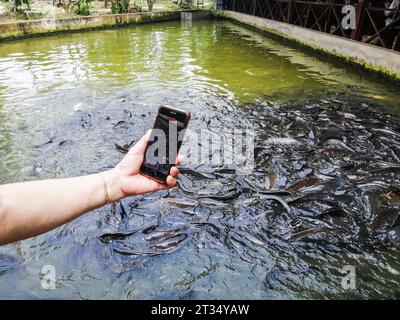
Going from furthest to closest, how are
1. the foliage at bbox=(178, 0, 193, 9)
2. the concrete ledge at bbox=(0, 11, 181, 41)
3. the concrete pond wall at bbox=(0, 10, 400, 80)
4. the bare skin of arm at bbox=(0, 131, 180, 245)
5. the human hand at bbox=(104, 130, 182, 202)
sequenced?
the foliage at bbox=(178, 0, 193, 9), the concrete ledge at bbox=(0, 11, 181, 41), the concrete pond wall at bbox=(0, 10, 400, 80), the human hand at bbox=(104, 130, 182, 202), the bare skin of arm at bbox=(0, 131, 180, 245)

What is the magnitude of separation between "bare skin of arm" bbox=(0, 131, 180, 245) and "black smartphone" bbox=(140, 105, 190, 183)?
0.04m

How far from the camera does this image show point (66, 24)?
62.8ft

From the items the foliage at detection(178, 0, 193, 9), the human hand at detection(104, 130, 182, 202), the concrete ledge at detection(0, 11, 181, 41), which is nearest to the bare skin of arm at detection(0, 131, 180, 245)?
the human hand at detection(104, 130, 182, 202)

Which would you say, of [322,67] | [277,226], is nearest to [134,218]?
[277,226]

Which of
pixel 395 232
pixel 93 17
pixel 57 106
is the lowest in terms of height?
pixel 395 232

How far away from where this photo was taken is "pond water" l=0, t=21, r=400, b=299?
3.20 metres

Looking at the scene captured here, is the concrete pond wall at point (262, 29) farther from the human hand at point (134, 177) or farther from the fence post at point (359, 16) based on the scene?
the human hand at point (134, 177)

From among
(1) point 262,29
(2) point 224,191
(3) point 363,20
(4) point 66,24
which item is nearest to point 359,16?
(3) point 363,20

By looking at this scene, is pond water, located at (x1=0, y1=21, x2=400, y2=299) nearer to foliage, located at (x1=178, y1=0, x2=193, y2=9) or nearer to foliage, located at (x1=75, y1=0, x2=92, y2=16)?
foliage, located at (x1=75, y1=0, x2=92, y2=16)

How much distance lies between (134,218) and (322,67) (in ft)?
33.7

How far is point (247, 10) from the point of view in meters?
24.7

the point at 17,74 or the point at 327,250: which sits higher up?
the point at 17,74

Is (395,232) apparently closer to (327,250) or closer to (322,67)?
(327,250)

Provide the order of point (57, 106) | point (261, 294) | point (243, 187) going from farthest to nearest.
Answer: point (57, 106), point (243, 187), point (261, 294)
